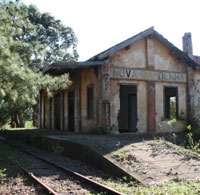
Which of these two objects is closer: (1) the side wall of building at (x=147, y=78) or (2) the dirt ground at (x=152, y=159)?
(2) the dirt ground at (x=152, y=159)

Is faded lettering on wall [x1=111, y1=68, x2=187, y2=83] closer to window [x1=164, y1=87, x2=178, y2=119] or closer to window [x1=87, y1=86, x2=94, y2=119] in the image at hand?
window [x1=87, y1=86, x2=94, y2=119]

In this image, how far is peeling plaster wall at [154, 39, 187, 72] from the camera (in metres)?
15.8

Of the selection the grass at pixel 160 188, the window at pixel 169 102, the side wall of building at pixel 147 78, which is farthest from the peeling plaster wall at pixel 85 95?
the grass at pixel 160 188

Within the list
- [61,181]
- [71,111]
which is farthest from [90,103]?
[61,181]

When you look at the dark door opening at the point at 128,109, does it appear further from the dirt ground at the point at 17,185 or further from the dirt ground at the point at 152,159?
the dirt ground at the point at 17,185

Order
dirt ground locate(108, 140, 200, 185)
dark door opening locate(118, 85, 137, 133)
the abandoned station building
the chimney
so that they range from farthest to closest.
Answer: dark door opening locate(118, 85, 137, 133), the chimney, the abandoned station building, dirt ground locate(108, 140, 200, 185)

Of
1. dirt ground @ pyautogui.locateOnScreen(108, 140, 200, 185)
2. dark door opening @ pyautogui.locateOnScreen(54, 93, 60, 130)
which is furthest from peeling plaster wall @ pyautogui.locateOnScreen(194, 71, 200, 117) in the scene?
dark door opening @ pyautogui.locateOnScreen(54, 93, 60, 130)

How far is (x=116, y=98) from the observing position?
14.4 meters

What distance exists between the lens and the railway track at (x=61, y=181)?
21.9ft

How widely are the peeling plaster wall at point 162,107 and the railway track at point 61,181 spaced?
737 cm

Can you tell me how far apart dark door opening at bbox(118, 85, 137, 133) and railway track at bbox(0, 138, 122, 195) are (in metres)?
9.16

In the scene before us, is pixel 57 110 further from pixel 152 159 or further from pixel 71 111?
pixel 152 159

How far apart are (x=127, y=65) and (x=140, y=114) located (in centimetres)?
264

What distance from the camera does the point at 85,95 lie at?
1606cm
